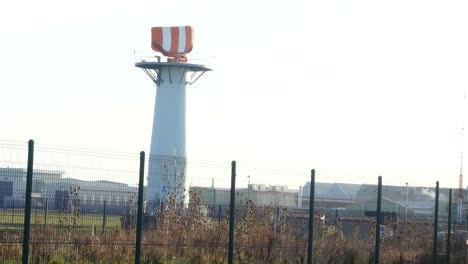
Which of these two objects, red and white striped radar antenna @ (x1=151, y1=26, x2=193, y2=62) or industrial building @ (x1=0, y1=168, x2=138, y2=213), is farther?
red and white striped radar antenna @ (x1=151, y1=26, x2=193, y2=62)

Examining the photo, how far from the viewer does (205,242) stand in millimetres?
21703

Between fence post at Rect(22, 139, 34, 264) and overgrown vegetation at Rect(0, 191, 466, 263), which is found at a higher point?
fence post at Rect(22, 139, 34, 264)

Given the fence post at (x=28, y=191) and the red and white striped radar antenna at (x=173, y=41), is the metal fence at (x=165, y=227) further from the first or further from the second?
the red and white striped radar antenna at (x=173, y=41)

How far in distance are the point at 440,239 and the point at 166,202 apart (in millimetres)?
10537

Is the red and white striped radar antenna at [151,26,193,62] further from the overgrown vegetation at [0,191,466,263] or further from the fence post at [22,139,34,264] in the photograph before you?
the fence post at [22,139,34,264]

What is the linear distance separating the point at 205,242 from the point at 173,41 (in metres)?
34.4

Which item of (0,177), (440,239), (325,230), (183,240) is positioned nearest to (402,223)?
(440,239)

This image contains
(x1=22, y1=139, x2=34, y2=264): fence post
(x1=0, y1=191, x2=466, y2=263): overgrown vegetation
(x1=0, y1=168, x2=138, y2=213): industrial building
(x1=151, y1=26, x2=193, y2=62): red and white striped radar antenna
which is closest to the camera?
(x1=22, y1=139, x2=34, y2=264): fence post

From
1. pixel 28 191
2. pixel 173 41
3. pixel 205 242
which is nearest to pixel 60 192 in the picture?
pixel 28 191

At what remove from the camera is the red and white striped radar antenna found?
54812 mm

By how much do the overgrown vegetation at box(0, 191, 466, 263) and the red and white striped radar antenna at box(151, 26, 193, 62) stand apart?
27.7 metres

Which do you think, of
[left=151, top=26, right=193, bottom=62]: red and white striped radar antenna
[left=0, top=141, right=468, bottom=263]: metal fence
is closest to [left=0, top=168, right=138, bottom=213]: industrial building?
[left=0, top=141, right=468, bottom=263]: metal fence

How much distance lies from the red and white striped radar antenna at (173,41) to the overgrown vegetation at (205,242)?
1089 inches

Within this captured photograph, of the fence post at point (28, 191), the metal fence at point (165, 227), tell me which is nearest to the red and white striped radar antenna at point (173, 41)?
the metal fence at point (165, 227)
